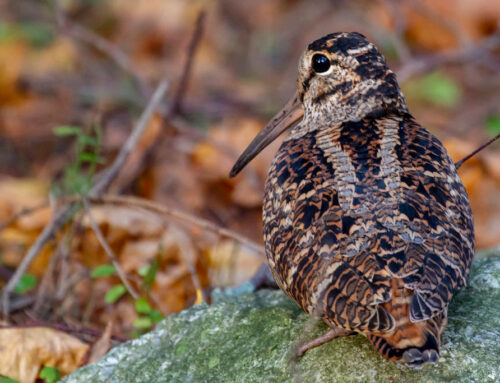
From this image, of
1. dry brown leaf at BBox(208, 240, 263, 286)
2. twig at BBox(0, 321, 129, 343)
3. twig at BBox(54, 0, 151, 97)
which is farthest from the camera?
twig at BBox(54, 0, 151, 97)

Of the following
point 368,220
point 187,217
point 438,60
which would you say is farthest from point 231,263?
point 438,60

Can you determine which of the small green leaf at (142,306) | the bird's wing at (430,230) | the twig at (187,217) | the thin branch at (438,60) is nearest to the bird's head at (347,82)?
the bird's wing at (430,230)

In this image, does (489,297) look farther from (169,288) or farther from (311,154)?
(169,288)

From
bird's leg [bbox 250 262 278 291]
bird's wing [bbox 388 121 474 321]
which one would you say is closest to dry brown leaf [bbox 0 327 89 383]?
bird's leg [bbox 250 262 278 291]

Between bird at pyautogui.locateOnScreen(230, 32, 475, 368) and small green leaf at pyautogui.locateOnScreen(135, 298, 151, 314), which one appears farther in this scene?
small green leaf at pyautogui.locateOnScreen(135, 298, 151, 314)

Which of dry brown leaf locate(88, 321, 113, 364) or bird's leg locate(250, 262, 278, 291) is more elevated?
bird's leg locate(250, 262, 278, 291)

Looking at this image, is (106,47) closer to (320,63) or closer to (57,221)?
(57,221)

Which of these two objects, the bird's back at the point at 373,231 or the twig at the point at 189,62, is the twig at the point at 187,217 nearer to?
the bird's back at the point at 373,231

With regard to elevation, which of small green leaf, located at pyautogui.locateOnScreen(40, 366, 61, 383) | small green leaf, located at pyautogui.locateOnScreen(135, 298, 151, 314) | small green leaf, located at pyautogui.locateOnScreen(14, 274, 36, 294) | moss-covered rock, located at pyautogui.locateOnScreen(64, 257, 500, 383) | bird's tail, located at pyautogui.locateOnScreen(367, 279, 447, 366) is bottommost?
small green leaf, located at pyautogui.locateOnScreen(40, 366, 61, 383)

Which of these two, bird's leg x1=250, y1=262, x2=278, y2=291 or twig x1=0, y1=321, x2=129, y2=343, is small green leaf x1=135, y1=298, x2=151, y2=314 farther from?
bird's leg x1=250, y1=262, x2=278, y2=291
